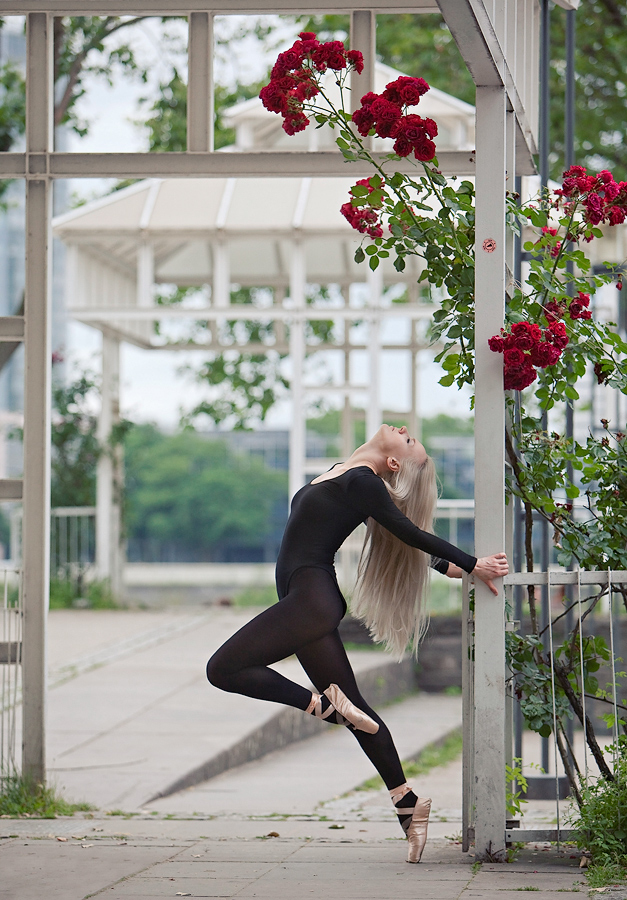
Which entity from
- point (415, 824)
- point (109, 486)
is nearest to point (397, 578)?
point (415, 824)

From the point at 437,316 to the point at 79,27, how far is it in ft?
26.2

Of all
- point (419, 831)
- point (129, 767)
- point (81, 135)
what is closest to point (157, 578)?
point (81, 135)

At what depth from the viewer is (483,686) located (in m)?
3.84

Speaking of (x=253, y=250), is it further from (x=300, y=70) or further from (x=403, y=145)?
(x=403, y=145)

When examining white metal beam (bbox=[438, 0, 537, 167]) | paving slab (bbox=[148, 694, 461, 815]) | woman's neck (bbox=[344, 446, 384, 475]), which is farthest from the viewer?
paving slab (bbox=[148, 694, 461, 815])

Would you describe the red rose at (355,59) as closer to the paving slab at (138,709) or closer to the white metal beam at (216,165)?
the white metal beam at (216,165)

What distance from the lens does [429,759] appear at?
8.16 m

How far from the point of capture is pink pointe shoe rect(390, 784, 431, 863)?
3.96 m

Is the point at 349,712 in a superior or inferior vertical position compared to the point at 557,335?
inferior

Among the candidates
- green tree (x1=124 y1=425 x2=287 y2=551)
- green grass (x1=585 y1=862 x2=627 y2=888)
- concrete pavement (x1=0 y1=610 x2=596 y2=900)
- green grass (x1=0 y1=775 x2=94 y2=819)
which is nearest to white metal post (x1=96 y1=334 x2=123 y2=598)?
concrete pavement (x1=0 y1=610 x2=596 y2=900)

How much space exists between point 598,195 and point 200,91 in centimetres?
201

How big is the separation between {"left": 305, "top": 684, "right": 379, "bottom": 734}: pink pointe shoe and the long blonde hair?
0.42 metres

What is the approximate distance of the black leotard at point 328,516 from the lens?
3.98 metres

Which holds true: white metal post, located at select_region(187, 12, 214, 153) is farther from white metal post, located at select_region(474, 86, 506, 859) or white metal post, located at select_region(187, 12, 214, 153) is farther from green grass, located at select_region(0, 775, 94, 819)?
green grass, located at select_region(0, 775, 94, 819)
